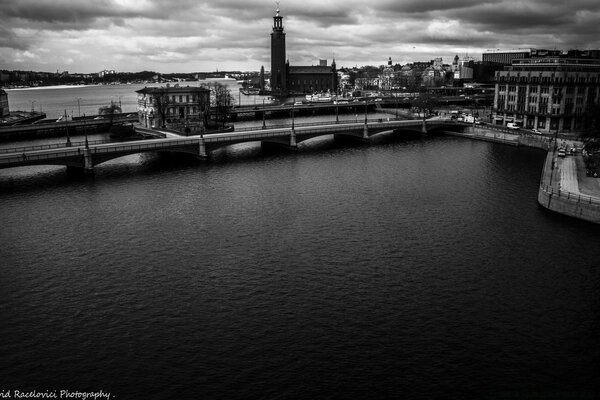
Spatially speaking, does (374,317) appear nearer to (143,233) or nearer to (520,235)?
(520,235)

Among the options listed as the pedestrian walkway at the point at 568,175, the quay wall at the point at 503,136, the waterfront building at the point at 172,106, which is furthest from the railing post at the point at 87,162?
the quay wall at the point at 503,136

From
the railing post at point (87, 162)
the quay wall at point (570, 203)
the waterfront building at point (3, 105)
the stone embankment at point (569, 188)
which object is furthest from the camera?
the waterfront building at point (3, 105)

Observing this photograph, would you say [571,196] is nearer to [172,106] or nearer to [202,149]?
[202,149]

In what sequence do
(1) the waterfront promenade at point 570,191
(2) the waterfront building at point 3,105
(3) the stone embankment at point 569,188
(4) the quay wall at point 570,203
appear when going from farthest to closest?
(2) the waterfront building at point 3,105
(3) the stone embankment at point 569,188
(1) the waterfront promenade at point 570,191
(4) the quay wall at point 570,203

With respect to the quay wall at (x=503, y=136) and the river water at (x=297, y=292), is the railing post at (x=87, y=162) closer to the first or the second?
the river water at (x=297, y=292)

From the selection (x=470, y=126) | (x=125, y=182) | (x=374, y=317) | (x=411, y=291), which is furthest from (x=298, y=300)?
(x=470, y=126)

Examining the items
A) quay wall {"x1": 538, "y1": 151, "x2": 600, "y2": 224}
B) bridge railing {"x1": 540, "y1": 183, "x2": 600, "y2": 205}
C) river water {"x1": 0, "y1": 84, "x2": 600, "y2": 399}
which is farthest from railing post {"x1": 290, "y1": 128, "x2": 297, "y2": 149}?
bridge railing {"x1": 540, "y1": 183, "x2": 600, "y2": 205}

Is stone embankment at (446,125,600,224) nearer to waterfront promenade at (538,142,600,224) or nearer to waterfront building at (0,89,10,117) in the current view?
waterfront promenade at (538,142,600,224)
